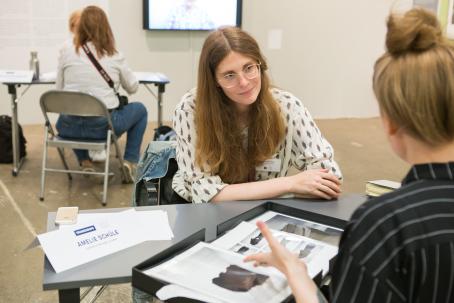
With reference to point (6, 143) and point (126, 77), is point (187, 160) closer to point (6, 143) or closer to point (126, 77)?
point (126, 77)

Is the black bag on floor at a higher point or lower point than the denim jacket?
lower

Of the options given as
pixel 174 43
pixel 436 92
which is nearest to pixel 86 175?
pixel 174 43

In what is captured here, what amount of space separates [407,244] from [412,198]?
0.07 m

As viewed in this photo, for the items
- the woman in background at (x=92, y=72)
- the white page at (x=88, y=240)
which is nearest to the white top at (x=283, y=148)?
the white page at (x=88, y=240)

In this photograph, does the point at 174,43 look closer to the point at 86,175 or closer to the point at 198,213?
the point at 86,175

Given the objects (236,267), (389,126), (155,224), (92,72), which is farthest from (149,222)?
(92,72)

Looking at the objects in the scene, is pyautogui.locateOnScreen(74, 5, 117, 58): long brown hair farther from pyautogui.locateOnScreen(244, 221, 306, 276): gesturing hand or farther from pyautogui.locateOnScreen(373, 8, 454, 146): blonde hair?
pyautogui.locateOnScreen(373, 8, 454, 146): blonde hair

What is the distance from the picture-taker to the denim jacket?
1947 millimetres

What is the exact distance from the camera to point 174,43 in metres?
5.29

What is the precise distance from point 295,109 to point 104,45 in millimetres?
1974

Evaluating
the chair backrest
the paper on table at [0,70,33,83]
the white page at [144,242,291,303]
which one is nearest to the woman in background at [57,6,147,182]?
the chair backrest

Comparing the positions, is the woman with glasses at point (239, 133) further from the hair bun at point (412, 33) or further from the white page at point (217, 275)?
the hair bun at point (412, 33)

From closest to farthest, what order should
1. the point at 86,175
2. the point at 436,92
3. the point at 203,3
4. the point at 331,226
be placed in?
the point at 436,92 < the point at 331,226 < the point at 86,175 < the point at 203,3

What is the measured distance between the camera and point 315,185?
5.31ft
